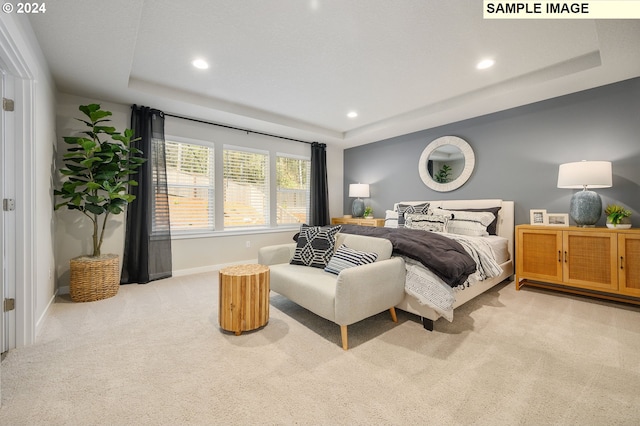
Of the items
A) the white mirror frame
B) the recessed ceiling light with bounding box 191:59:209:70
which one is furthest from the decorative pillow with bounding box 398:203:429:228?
the recessed ceiling light with bounding box 191:59:209:70

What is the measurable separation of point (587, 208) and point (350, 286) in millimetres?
2991

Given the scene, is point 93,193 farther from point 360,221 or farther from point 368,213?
point 368,213

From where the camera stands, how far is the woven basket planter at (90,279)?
9.64ft

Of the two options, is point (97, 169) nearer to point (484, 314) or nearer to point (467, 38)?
point (467, 38)

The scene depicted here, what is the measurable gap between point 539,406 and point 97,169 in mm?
4341

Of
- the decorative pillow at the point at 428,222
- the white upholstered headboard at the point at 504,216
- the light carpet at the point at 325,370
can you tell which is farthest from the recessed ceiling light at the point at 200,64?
the white upholstered headboard at the point at 504,216

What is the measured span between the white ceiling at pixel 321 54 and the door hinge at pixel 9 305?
6.91 ft

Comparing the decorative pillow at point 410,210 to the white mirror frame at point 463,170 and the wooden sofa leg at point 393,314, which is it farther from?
the wooden sofa leg at point 393,314

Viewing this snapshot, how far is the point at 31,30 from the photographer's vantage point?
6.86 ft

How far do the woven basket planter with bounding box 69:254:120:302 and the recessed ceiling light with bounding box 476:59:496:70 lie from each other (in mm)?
4620

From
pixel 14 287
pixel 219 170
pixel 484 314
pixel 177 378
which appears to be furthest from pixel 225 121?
pixel 484 314

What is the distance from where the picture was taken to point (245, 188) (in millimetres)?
4855

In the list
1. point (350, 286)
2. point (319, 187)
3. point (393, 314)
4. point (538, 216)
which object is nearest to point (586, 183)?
point (538, 216)

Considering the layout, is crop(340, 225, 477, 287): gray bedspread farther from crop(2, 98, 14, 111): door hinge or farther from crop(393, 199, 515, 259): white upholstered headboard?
crop(2, 98, 14, 111): door hinge
